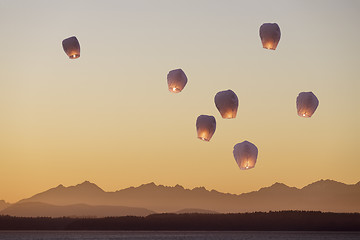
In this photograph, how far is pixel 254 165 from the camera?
31016mm

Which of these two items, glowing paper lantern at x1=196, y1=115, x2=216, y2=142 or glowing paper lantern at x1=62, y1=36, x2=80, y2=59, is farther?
glowing paper lantern at x1=62, y1=36, x2=80, y2=59

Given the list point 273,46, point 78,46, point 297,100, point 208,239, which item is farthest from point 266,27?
point 208,239

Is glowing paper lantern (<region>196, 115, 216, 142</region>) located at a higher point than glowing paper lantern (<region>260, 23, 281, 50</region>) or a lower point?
lower

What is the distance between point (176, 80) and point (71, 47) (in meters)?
5.05

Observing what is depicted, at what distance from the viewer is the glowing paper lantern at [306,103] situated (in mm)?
32000

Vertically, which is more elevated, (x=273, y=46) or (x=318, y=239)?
(x=273, y=46)

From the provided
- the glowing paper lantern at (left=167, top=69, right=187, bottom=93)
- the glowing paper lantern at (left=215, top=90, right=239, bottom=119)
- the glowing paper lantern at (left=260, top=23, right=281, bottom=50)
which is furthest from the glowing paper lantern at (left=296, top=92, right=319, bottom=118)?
the glowing paper lantern at (left=167, top=69, right=187, bottom=93)

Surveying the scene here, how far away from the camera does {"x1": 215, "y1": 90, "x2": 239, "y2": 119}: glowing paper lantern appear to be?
1209 inches

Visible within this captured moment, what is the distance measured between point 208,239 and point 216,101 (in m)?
18.6

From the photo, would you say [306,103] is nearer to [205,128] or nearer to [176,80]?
[205,128]

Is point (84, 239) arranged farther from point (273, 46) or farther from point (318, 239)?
point (273, 46)

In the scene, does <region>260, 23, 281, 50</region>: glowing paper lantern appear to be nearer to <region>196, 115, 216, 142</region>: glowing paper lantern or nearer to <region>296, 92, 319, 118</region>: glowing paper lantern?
<region>296, 92, 319, 118</region>: glowing paper lantern

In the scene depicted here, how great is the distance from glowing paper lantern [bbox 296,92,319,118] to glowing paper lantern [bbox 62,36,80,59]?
10488 millimetres

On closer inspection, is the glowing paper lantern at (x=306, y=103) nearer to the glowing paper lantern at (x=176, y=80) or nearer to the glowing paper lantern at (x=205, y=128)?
the glowing paper lantern at (x=205, y=128)
